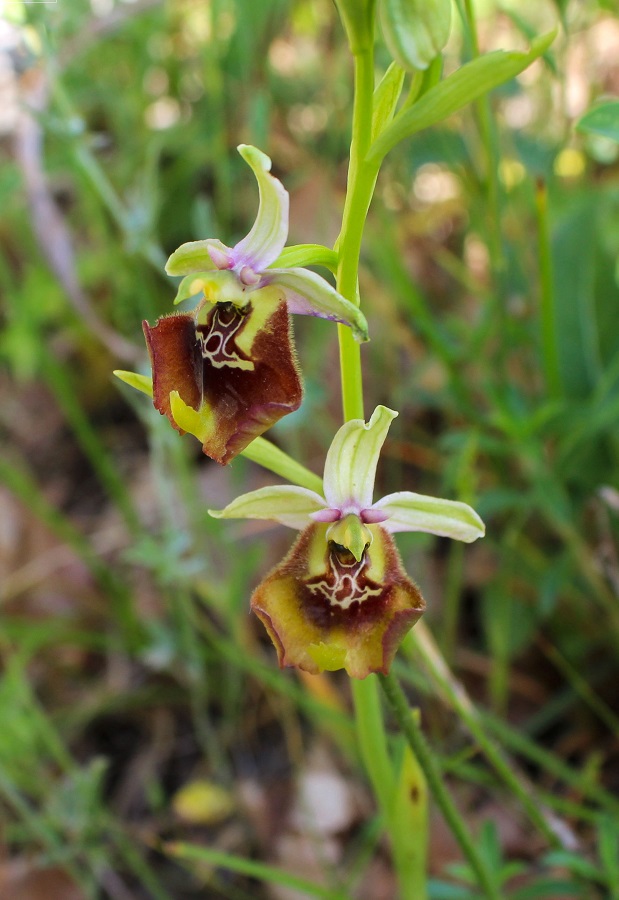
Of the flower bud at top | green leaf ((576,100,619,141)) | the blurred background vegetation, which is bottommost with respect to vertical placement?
the blurred background vegetation

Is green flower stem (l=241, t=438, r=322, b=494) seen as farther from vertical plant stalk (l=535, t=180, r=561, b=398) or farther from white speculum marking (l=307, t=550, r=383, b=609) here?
vertical plant stalk (l=535, t=180, r=561, b=398)

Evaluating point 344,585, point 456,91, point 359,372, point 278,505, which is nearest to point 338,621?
point 344,585

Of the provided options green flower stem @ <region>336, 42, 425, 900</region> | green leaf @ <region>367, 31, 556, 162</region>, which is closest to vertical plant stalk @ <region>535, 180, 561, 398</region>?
green flower stem @ <region>336, 42, 425, 900</region>

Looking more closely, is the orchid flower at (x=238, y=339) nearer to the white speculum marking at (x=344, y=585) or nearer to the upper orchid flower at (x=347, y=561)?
the upper orchid flower at (x=347, y=561)

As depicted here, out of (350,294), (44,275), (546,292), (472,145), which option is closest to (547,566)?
(546,292)

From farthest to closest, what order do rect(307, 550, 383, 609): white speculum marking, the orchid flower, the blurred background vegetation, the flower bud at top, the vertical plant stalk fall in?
the blurred background vegetation → the vertical plant stalk → rect(307, 550, 383, 609): white speculum marking → the orchid flower → the flower bud at top

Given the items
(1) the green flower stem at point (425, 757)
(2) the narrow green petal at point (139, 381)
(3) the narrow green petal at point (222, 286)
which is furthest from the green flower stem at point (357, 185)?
(1) the green flower stem at point (425, 757)

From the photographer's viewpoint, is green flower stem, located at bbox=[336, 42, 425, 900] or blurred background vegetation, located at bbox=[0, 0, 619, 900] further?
blurred background vegetation, located at bbox=[0, 0, 619, 900]

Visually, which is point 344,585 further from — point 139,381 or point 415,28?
point 415,28
